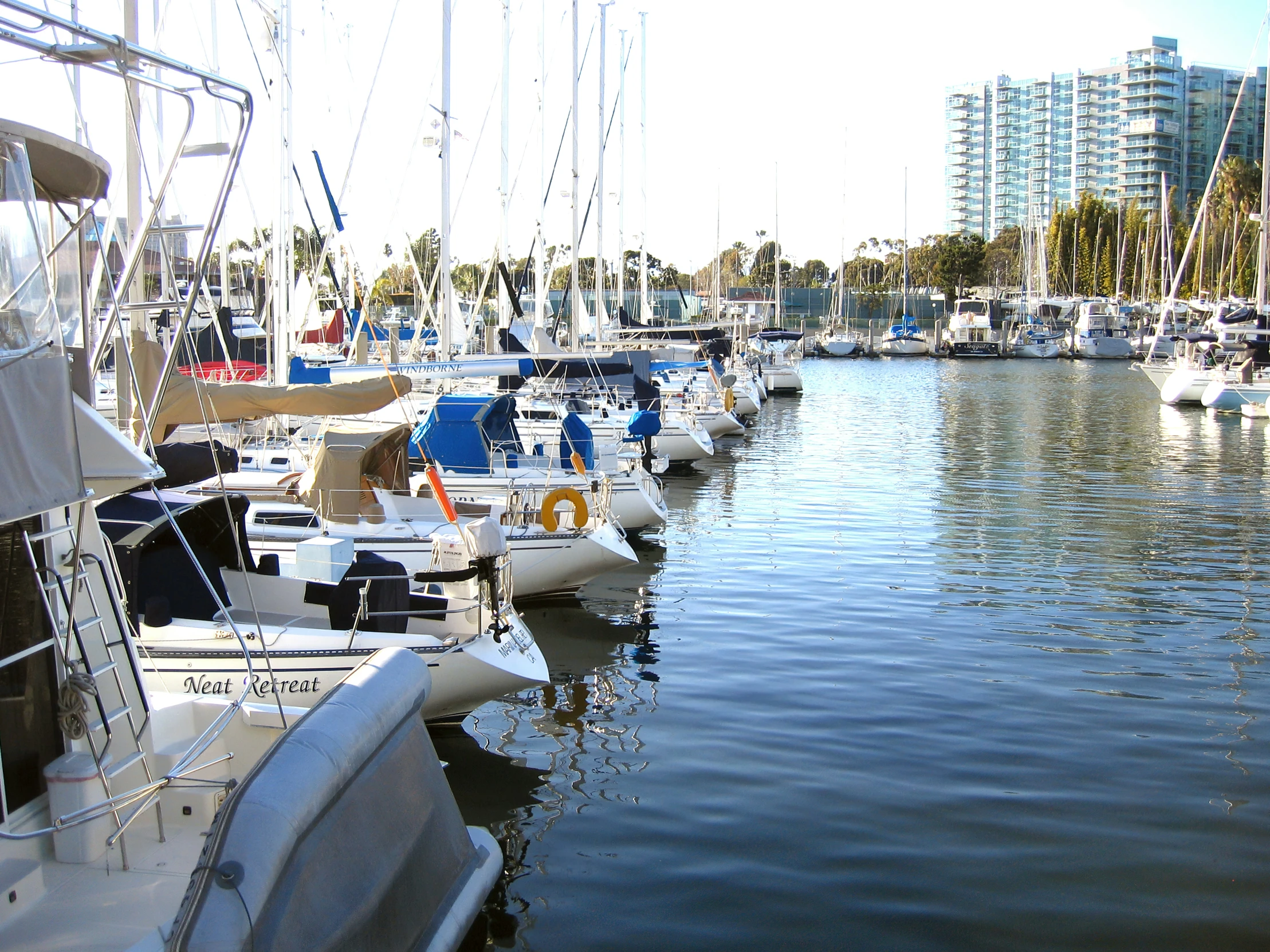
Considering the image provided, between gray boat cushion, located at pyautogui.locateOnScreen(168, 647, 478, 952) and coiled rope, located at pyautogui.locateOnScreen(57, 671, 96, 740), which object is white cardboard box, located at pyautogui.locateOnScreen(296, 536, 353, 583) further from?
coiled rope, located at pyautogui.locateOnScreen(57, 671, 96, 740)

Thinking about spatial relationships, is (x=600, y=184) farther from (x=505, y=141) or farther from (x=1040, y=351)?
(x=1040, y=351)

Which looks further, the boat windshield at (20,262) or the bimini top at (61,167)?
the bimini top at (61,167)

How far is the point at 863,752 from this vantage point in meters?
9.06

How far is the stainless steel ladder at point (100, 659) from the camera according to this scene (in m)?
5.04

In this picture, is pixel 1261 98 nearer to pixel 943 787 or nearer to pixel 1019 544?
pixel 1019 544

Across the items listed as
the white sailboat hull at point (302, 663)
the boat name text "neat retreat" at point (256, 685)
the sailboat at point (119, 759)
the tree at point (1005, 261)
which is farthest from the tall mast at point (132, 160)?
the tree at point (1005, 261)

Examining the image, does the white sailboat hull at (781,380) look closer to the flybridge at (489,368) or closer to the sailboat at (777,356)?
the sailboat at (777,356)

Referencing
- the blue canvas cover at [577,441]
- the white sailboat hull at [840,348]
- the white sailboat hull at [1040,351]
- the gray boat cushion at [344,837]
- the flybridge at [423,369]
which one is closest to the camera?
the gray boat cushion at [344,837]

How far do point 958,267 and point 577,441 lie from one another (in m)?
99.8

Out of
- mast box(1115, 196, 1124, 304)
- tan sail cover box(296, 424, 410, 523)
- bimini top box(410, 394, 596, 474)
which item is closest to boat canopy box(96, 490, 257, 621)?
tan sail cover box(296, 424, 410, 523)

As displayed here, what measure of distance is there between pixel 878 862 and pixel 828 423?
32.2 m

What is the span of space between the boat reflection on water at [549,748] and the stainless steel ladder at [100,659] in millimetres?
2265

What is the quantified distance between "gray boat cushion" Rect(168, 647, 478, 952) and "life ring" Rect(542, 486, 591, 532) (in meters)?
7.20

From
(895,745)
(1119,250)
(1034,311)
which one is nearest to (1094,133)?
(1119,250)
